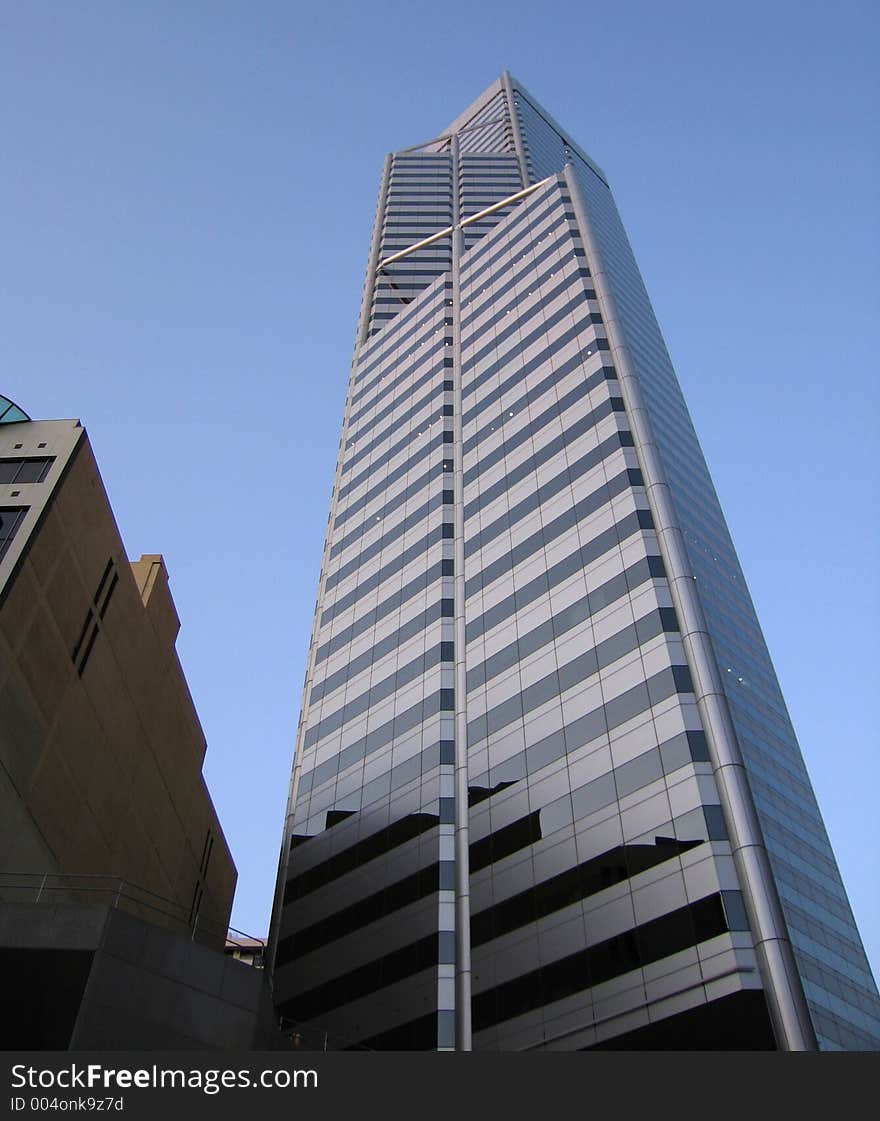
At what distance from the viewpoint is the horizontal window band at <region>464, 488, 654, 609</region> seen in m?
56.0

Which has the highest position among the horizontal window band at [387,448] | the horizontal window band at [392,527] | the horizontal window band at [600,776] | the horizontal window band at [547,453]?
the horizontal window band at [387,448]

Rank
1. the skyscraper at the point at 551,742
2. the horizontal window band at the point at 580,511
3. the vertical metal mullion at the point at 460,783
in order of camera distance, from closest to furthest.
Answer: the skyscraper at the point at 551,742, the vertical metal mullion at the point at 460,783, the horizontal window band at the point at 580,511

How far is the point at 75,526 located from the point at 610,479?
34626 millimetres

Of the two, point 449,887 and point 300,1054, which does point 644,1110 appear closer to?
point 300,1054

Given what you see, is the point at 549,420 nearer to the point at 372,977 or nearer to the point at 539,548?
the point at 539,548

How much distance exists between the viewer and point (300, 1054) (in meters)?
17.3

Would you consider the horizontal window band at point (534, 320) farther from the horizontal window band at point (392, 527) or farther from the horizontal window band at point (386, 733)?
the horizontal window band at point (386, 733)

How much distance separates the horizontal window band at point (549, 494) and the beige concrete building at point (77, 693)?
24.7 m

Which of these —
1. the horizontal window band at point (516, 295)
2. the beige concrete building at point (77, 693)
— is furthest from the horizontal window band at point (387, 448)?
the beige concrete building at point (77, 693)

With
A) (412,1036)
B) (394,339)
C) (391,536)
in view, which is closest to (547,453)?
(391,536)

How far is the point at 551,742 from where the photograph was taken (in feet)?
164

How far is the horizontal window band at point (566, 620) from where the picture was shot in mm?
52938

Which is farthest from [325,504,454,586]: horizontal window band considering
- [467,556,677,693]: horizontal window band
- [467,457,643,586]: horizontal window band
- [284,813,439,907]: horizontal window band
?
[284,813,439,907]: horizontal window band

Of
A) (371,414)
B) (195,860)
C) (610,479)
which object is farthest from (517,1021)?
(371,414)
